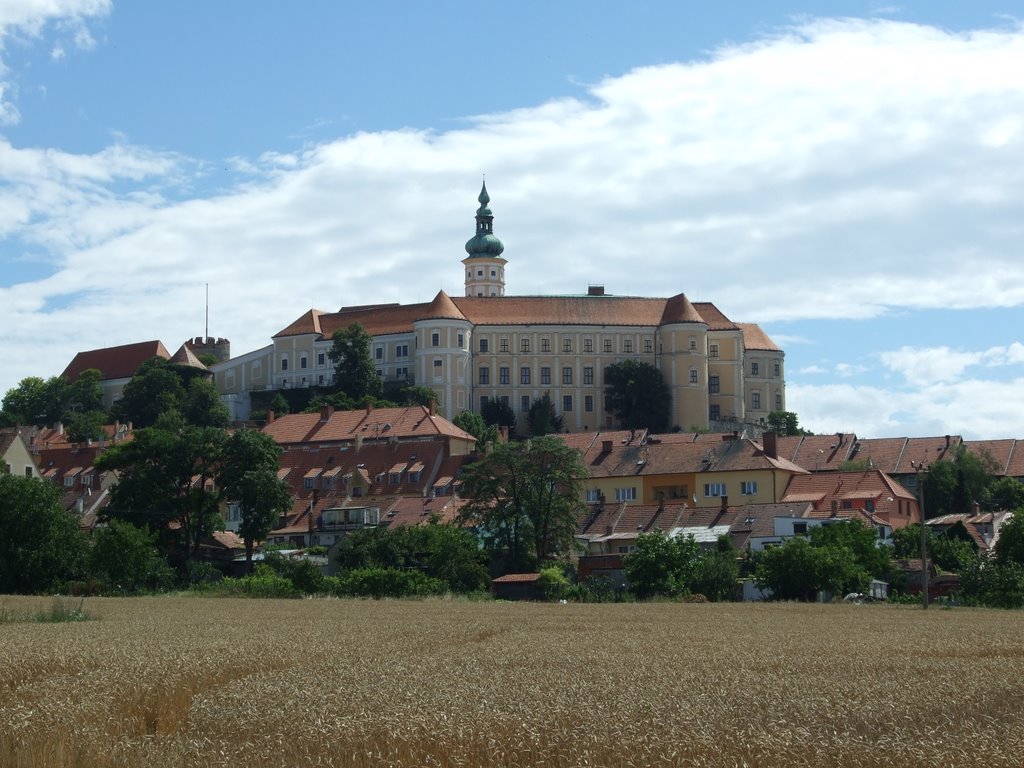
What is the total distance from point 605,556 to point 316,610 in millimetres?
31331

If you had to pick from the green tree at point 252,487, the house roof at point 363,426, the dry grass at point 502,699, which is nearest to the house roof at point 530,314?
the house roof at point 363,426

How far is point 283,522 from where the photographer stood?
98.6 m

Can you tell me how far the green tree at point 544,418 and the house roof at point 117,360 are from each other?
39161 mm

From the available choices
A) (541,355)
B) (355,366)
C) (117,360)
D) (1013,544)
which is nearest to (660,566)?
(1013,544)

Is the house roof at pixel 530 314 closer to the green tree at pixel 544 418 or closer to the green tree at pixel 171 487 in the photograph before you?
the green tree at pixel 544 418

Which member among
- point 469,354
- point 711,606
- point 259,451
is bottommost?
point 711,606

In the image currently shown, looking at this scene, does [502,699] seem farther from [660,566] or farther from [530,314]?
[530,314]

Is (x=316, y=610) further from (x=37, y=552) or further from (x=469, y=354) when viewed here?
(x=469, y=354)

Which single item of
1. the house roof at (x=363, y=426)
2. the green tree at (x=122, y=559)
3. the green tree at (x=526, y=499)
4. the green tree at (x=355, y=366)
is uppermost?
the green tree at (x=355, y=366)

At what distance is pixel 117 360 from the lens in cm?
16275

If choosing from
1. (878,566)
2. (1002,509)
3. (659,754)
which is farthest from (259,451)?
(659,754)

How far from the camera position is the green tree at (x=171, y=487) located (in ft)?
254

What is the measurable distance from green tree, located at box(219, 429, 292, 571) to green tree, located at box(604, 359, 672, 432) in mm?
66653

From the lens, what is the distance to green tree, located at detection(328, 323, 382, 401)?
14000cm
